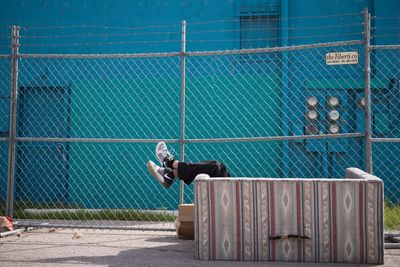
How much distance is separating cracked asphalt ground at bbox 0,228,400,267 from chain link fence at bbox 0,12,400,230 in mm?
2990

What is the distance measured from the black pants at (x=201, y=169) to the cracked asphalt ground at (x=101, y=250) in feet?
2.50

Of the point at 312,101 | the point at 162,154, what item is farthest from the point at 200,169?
the point at 312,101

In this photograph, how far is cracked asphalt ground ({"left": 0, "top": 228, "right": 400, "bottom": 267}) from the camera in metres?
4.25

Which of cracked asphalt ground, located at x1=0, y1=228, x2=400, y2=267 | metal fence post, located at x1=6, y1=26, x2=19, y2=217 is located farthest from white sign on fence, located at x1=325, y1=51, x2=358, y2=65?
metal fence post, located at x1=6, y1=26, x2=19, y2=217

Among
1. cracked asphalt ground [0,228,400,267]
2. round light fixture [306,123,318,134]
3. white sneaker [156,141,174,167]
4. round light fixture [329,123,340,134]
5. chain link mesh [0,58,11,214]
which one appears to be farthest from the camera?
chain link mesh [0,58,11,214]

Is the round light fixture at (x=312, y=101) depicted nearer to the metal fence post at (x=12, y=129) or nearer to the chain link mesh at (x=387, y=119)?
the chain link mesh at (x=387, y=119)

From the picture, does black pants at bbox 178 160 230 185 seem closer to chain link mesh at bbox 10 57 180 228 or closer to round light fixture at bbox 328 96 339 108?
chain link mesh at bbox 10 57 180 228

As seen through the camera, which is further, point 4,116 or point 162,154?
point 4,116

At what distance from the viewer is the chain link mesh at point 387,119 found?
339 inches

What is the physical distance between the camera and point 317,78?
8.99m

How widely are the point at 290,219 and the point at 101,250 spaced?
1.98 meters

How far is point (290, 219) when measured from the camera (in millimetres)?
4215

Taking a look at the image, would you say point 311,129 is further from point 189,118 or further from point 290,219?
point 290,219

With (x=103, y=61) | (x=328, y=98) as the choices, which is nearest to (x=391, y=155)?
(x=328, y=98)
